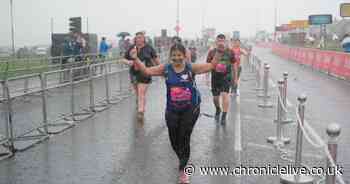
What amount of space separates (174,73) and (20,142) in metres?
3.80

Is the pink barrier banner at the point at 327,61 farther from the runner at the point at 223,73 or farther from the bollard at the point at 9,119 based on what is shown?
the bollard at the point at 9,119

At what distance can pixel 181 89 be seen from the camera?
6.00 metres

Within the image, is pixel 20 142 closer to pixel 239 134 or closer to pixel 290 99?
pixel 239 134

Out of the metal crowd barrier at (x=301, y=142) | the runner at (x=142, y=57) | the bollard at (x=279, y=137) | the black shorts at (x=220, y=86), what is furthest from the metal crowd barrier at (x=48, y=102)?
the metal crowd barrier at (x=301, y=142)

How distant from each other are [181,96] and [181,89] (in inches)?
3.5

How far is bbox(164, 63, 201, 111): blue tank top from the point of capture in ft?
19.7

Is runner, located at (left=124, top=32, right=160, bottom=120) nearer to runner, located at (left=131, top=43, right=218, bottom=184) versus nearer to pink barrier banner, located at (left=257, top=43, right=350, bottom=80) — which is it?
runner, located at (left=131, top=43, right=218, bottom=184)

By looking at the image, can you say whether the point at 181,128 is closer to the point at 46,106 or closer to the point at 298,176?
the point at 298,176

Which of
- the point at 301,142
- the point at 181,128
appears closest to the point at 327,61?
the point at 301,142

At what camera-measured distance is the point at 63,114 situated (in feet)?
33.9

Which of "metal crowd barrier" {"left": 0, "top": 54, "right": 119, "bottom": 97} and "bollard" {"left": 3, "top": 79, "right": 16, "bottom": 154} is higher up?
"metal crowd barrier" {"left": 0, "top": 54, "right": 119, "bottom": 97}

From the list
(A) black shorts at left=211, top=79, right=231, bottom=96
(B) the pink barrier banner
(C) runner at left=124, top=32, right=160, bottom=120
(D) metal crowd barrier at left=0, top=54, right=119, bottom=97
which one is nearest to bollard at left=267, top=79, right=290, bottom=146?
(A) black shorts at left=211, top=79, right=231, bottom=96

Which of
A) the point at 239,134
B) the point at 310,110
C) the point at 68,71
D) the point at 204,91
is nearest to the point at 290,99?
the point at 310,110

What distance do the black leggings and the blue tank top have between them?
87 millimetres
